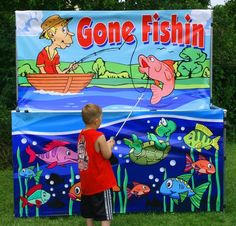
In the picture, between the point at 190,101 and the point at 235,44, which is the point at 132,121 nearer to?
the point at 190,101

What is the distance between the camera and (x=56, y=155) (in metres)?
5.47

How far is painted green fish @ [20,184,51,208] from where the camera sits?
216 inches

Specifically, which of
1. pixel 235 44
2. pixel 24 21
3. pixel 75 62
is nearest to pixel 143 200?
pixel 75 62

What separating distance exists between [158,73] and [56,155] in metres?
1.68

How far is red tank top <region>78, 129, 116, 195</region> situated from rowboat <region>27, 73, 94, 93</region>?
1.62 meters

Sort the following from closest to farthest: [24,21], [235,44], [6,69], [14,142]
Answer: [14,142] → [24,21] → [6,69] → [235,44]

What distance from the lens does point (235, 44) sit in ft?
45.6

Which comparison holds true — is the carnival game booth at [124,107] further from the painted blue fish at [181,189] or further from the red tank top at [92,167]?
the red tank top at [92,167]

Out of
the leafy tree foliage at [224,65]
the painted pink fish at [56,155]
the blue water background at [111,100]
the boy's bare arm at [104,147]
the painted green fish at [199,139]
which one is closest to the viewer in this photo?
the boy's bare arm at [104,147]

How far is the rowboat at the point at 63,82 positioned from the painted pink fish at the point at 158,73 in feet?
2.24

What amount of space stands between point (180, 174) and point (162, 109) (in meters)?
0.86

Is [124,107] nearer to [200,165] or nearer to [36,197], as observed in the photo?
[200,165]

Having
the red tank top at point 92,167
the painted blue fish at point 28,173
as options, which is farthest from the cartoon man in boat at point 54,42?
the red tank top at point 92,167

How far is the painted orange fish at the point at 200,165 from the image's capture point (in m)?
5.57
